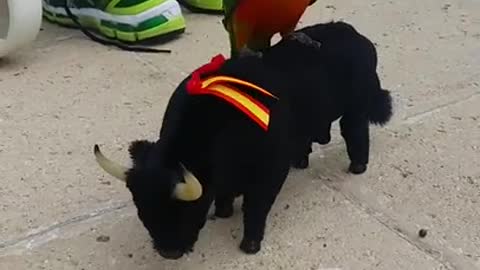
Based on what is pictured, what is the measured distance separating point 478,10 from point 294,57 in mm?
1706

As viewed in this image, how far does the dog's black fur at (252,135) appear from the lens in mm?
1960

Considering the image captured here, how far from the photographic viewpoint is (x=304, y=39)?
231 centimetres

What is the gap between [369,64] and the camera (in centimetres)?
241

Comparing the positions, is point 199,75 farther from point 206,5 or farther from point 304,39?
point 206,5

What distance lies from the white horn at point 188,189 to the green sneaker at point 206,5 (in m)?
1.88

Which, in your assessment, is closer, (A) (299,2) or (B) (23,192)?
(A) (299,2)

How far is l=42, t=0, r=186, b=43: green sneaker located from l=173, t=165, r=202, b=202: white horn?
157 cm

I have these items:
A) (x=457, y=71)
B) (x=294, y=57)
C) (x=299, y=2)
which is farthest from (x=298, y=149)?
(x=457, y=71)

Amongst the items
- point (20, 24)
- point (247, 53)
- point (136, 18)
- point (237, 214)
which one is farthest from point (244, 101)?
point (136, 18)

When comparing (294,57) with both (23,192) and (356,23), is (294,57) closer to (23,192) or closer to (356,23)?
(23,192)

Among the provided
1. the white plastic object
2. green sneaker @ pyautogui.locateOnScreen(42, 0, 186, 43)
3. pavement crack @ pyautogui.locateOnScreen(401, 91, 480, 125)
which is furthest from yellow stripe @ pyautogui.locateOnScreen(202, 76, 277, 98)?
green sneaker @ pyautogui.locateOnScreen(42, 0, 186, 43)

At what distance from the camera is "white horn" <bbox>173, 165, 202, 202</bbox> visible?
188 centimetres

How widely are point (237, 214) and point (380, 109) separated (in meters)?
0.56

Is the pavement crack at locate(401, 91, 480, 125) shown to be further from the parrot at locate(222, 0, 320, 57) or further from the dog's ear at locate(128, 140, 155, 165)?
the dog's ear at locate(128, 140, 155, 165)
